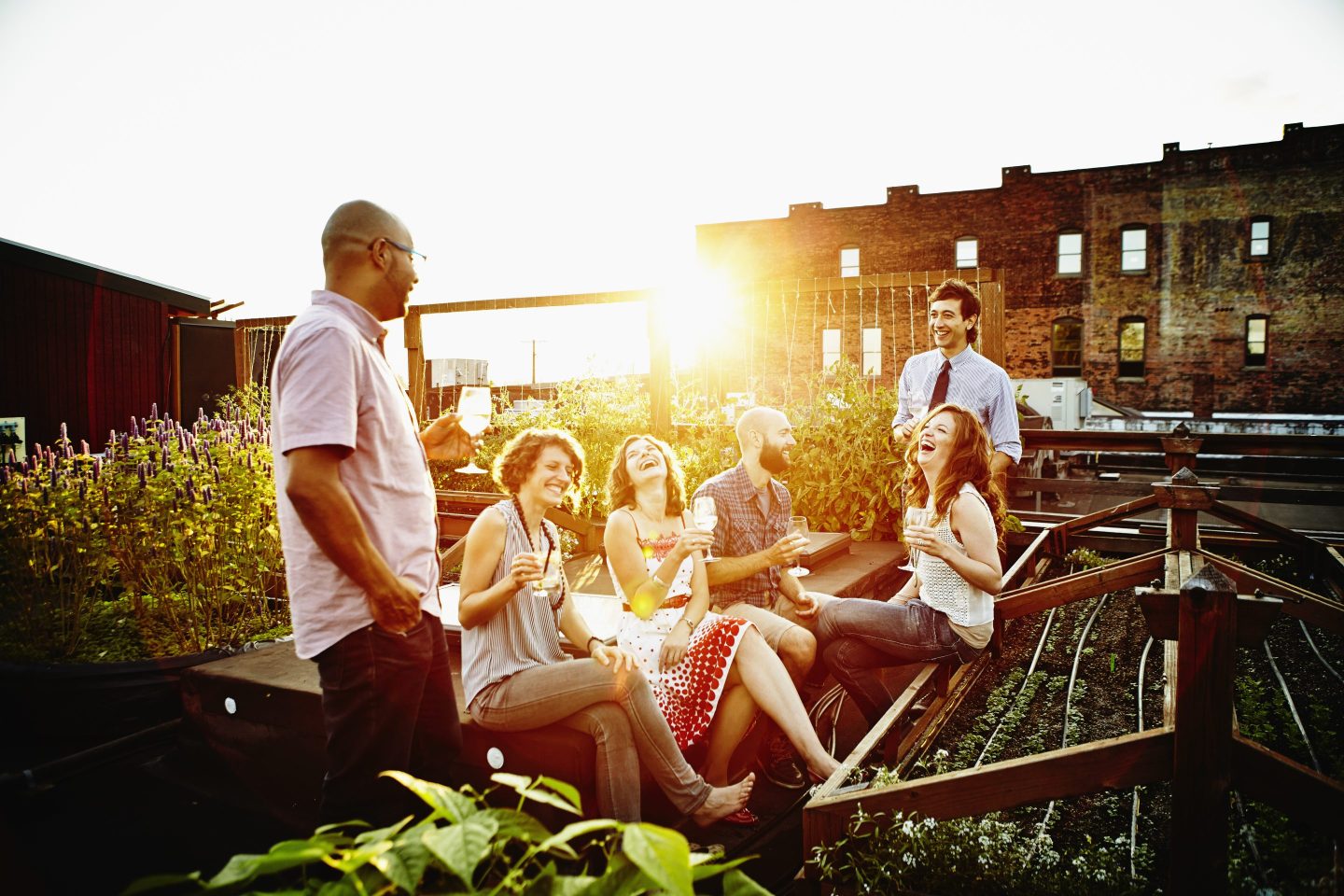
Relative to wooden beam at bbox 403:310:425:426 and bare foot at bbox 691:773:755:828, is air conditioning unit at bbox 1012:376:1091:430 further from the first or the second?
bare foot at bbox 691:773:755:828

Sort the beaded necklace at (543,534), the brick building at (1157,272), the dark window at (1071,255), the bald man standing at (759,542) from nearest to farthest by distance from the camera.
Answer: the beaded necklace at (543,534) → the bald man standing at (759,542) → the brick building at (1157,272) → the dark window at (1071,255)

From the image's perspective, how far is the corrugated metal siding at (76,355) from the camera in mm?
10711

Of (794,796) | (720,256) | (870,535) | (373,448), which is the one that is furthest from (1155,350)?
(373,448)

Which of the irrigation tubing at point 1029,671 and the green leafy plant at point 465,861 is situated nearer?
the green leafy plant at point 465,861

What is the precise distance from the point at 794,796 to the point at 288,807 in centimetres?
205

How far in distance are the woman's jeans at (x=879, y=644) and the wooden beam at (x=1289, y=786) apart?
5.37 ft

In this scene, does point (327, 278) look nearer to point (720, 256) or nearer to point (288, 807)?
point (288, 807)

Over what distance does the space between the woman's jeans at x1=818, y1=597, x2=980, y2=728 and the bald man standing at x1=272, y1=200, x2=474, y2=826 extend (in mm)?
1863

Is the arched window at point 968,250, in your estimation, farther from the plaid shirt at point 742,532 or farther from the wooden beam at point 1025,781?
the wooden beam at point 1025,781

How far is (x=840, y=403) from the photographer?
620 centimetres

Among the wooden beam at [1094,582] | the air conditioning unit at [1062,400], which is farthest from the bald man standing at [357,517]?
the air conditioning unit at [1062,400]

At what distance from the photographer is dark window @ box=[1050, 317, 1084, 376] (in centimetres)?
2502

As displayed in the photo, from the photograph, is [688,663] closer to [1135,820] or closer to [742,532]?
[742,532]

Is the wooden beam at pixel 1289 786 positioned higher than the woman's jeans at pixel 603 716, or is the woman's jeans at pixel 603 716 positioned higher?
the wooden beam at pixel 1289 786
